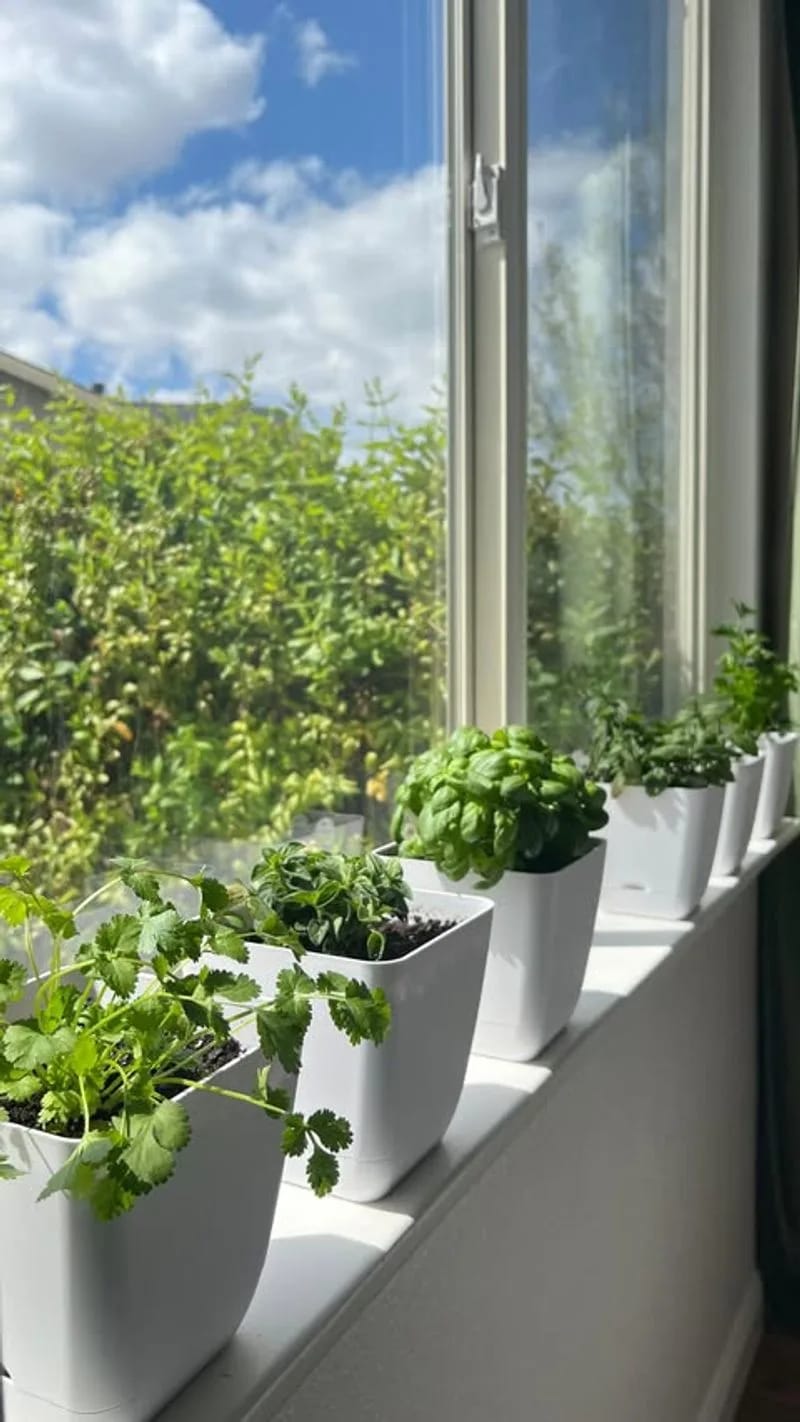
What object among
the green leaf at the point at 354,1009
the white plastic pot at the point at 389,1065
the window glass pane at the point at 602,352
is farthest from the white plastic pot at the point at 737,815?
the green leaf at the point at 354,1009

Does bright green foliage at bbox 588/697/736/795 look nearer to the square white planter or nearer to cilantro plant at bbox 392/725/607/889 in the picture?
cilantro plant at bbox 392/725/607/889

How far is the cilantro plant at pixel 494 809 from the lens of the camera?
3.45 ft

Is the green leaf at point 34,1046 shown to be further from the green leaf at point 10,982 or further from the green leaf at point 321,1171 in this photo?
the green leaf at point 321,1171

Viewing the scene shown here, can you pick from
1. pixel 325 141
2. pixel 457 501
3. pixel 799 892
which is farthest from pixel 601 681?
pixel 325 141

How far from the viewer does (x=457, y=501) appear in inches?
56.2

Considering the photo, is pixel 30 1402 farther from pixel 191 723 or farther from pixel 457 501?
pixel 457 501

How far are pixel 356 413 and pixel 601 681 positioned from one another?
0.74m

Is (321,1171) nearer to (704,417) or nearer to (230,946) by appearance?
(230,946)

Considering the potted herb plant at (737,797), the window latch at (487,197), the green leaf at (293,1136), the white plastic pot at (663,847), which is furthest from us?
the potted herb plant at (737,797)

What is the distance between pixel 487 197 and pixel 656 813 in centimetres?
72

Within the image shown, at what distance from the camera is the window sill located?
671mm

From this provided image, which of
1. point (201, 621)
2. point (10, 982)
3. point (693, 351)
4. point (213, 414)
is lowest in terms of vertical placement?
point (10, 982)

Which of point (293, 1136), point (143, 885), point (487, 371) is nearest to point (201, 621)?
point (143, 885)

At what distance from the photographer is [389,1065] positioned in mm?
826
